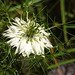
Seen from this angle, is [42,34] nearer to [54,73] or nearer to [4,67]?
[4,67]

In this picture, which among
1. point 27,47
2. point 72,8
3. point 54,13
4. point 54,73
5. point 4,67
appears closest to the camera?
point 27,47

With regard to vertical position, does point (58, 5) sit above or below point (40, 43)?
above

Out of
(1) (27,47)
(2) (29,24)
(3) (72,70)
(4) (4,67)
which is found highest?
(2) (29,24)

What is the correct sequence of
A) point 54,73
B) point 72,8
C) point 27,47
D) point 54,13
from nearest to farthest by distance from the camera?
point 27,47 → point 54,73 → point 54,13 → point 72,8

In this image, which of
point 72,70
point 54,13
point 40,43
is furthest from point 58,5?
point 40,43

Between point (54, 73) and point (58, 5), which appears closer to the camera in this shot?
point (54, 73)

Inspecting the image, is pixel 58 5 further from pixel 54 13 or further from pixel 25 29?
pixel 25 29

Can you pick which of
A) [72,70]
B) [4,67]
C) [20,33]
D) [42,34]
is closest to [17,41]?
[20,33]
